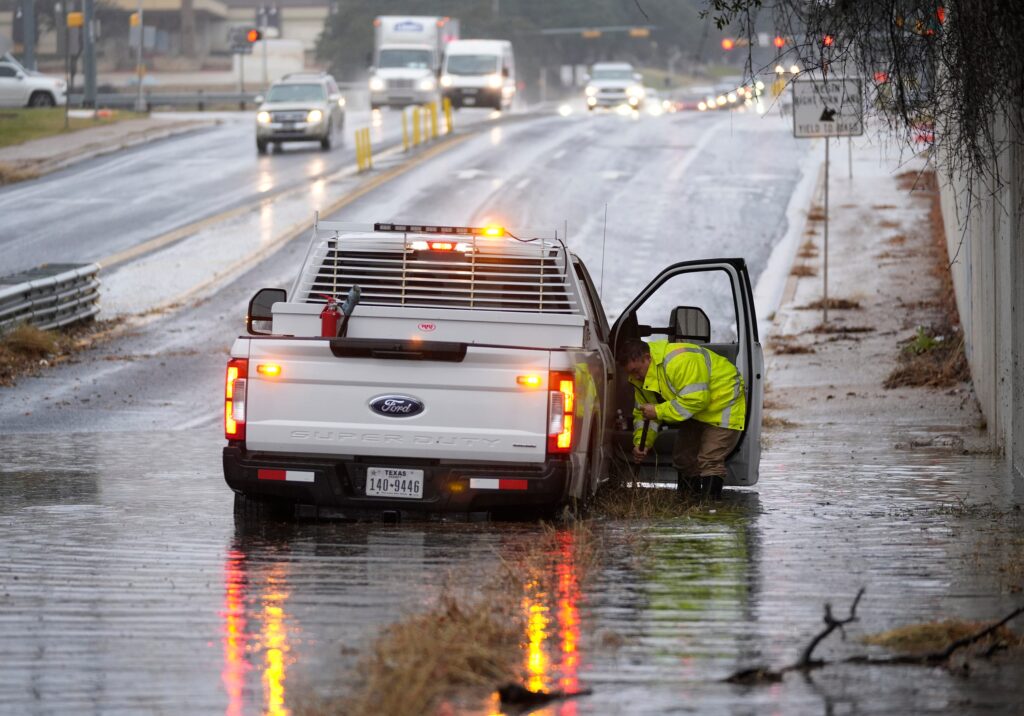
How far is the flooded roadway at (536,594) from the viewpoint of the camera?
6680mm

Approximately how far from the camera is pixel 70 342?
887 inches

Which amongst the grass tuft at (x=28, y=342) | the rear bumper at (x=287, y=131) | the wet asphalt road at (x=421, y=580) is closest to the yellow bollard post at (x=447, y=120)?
the rear bumper at (x=287, y=131)

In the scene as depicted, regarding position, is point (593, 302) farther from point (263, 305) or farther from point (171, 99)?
point (171, 99)

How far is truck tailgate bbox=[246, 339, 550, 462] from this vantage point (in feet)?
32.8

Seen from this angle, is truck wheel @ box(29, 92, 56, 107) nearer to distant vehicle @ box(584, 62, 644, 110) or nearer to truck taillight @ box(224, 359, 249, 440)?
distant vehicle @ box(584, 62, 644, 110)

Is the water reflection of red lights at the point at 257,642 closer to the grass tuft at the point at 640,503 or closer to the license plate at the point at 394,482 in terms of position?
the license plate at the point at 394,482

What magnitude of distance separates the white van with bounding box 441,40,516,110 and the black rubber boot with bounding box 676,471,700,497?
50.1m

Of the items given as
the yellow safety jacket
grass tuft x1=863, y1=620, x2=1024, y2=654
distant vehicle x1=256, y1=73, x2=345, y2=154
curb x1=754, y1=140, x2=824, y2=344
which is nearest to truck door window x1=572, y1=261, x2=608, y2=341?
the yellow safety jacket

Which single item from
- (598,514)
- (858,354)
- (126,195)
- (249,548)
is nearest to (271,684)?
(249,548)

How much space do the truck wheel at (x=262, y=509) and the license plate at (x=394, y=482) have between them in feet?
2.28

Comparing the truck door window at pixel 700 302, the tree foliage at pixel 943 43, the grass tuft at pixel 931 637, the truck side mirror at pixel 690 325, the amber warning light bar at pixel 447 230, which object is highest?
the tree foliage at pixel 943 43

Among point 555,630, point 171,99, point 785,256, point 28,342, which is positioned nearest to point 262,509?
point 555,630

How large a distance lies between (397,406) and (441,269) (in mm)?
1578

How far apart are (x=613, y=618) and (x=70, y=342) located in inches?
624
